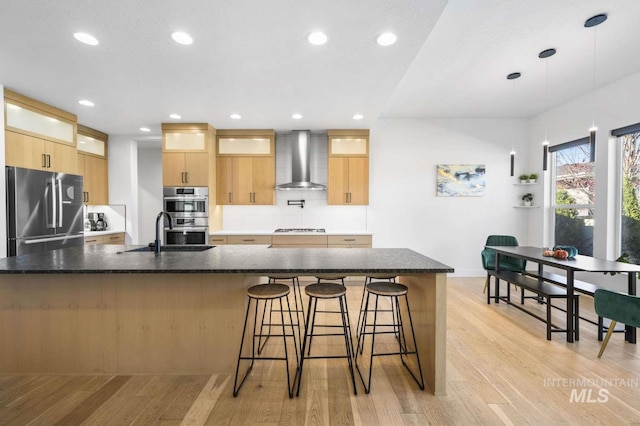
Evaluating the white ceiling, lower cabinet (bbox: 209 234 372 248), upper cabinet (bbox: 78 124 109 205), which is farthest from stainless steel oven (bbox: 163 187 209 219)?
upper cabinet (bbox: 78 124 109 205)

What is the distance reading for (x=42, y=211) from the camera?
3646mm

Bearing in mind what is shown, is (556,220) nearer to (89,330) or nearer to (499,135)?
(499,135)

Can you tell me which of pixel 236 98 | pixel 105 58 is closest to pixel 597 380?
pixel 236 98

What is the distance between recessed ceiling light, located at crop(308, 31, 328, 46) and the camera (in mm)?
2279

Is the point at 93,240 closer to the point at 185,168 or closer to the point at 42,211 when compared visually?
the point at 42,211

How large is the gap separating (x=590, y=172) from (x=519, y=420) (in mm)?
4324

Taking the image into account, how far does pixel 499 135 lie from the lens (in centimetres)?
539

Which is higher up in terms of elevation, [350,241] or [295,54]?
[295,54]

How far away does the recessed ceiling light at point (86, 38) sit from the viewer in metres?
2.29

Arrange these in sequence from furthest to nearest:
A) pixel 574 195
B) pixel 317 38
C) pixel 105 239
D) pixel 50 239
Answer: pixel 105 239
pixel 574 195
pixel 50 239
pixel 317 38

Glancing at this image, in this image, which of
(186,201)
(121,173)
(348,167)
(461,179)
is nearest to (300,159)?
(348,167)
